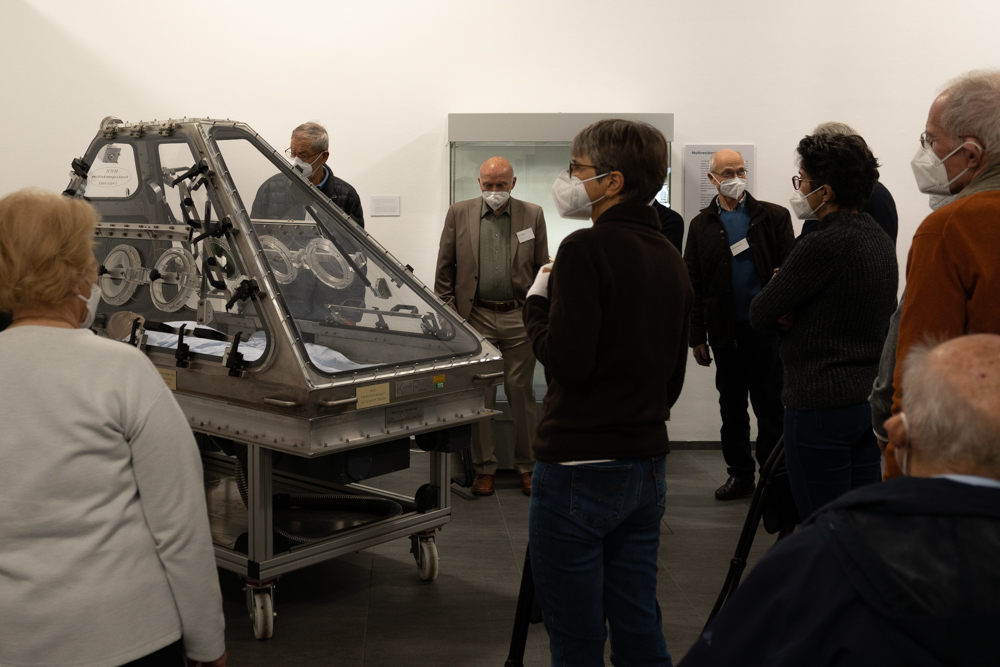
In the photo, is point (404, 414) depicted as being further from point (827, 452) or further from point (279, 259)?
point (827, 452)

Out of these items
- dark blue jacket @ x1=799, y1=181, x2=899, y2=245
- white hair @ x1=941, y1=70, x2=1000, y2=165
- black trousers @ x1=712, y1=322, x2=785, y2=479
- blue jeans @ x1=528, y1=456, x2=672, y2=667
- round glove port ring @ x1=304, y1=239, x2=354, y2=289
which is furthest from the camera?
black trousers @ x1=712, y1=322, x2=785, y2=479

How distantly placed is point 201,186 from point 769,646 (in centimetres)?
263

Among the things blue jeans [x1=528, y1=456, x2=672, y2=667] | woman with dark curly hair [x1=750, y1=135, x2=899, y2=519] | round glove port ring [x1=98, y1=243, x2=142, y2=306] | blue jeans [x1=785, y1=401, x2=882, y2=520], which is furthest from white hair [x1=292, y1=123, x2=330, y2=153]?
blue jeans [x1=528, y1=456, x2=672, y2=667]

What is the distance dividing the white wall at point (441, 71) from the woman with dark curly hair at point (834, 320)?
11.6ft

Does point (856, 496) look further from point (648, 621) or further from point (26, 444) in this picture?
point (26, 444)

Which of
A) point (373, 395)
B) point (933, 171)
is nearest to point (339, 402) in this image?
point (373, 395)

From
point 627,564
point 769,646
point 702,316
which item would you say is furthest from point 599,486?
point 702,316

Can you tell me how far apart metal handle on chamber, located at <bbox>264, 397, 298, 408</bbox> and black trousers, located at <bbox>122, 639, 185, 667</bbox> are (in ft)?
3.69

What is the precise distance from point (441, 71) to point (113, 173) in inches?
114

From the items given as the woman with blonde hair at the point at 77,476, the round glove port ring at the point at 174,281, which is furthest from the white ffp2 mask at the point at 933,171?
the round glove port ring at the point at 174,281

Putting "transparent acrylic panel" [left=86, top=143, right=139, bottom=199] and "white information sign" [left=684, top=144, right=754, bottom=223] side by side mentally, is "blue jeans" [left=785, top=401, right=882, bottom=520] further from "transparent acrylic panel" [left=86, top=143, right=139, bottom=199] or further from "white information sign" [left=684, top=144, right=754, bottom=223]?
"white information sign" [left=684, top=144, right=754, bottom=223]

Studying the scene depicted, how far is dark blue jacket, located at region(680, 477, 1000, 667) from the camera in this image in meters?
0.91

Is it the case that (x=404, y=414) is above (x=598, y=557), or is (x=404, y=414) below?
→ above

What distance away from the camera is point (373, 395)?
280cm
